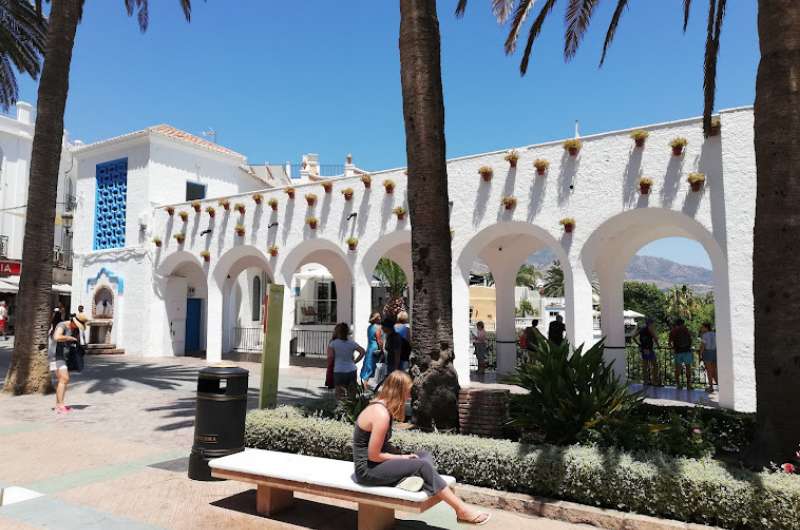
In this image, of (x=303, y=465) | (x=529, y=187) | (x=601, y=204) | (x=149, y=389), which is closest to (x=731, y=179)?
(x=601, y=204)

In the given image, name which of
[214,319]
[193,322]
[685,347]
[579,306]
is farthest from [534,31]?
[193,322]

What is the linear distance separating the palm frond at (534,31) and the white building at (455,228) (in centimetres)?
236

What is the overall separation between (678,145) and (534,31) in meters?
3.56

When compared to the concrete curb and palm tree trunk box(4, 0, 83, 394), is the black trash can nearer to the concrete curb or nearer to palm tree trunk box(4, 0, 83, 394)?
the concrete curb

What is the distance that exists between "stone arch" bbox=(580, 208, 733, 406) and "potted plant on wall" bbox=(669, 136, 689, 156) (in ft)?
3.66

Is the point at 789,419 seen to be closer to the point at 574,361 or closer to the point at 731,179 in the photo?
the point at 574,361

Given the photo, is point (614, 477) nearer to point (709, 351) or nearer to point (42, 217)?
point (709, 351)

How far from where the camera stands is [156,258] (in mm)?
20688

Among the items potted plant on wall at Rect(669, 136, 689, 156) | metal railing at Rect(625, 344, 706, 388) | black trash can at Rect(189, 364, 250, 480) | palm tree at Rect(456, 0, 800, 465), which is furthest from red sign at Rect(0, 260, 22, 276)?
palm tree at Rect(456, 0, 800, 465)

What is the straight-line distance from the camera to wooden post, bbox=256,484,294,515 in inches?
202

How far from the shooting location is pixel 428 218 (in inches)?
281

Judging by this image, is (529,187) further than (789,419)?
Yes

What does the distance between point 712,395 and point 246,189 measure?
19.3 metres

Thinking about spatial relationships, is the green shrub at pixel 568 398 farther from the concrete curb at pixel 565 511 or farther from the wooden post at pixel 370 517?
the wooden post at pixel 370 517
